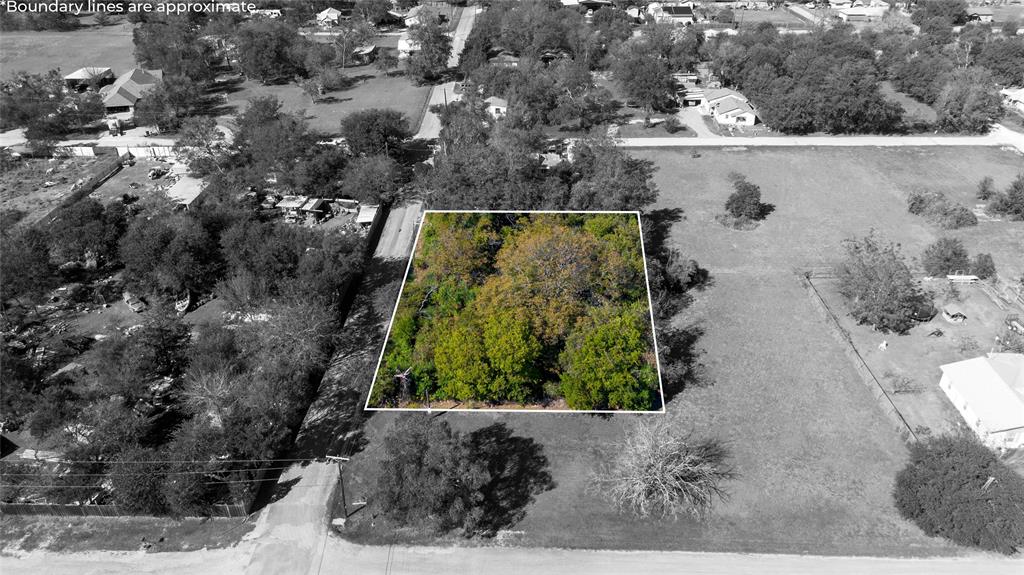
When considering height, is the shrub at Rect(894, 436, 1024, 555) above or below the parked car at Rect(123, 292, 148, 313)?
above

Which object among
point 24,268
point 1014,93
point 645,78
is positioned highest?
point 1014,93

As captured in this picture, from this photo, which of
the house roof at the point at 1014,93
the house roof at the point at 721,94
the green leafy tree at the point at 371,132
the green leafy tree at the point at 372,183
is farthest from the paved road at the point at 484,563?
the house roof at the point at 1014,93

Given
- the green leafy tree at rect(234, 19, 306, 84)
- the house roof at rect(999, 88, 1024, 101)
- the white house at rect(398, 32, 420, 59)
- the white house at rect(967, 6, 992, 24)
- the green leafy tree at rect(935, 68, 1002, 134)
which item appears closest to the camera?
the green leafy tree at rect(935, 68, 1002, 134)

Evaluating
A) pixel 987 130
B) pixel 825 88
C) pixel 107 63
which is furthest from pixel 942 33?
pixel 107 63

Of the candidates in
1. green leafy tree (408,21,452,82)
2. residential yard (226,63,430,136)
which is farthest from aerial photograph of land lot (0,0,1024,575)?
green leafy tree (408,21,452,82)

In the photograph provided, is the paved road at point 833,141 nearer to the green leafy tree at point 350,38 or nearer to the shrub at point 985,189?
the shrub at point 985,189

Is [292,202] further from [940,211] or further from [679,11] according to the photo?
[679,11]

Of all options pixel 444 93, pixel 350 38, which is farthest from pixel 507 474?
pixel 350 38

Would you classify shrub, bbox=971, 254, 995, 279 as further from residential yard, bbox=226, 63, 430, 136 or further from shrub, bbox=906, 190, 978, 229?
residential yard, bbox=226, 63, 430, 136
